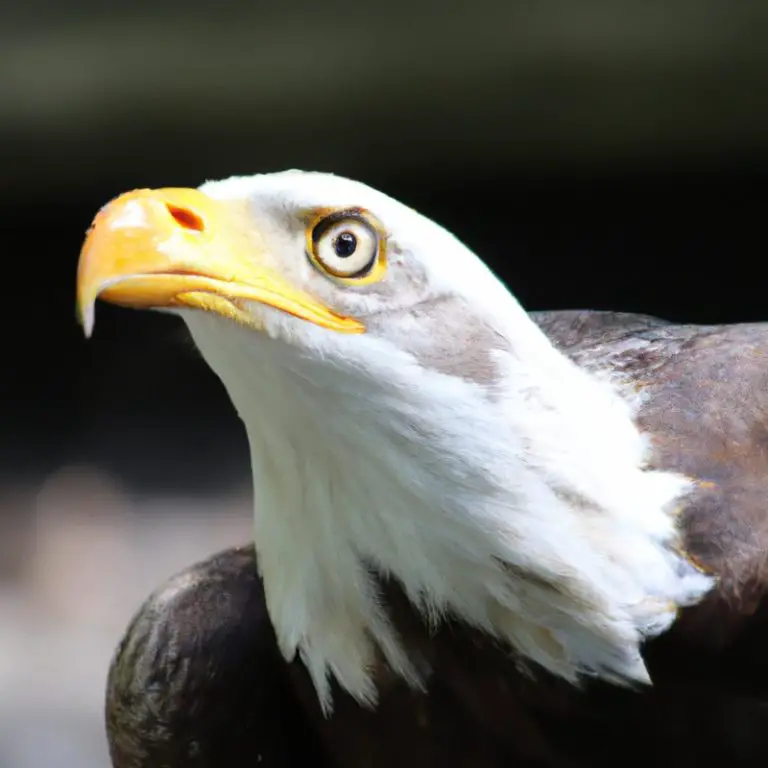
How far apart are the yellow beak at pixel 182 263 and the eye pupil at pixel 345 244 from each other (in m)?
0.04

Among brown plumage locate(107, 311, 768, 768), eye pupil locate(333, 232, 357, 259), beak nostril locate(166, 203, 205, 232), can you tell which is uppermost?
beak nostril locate(166, 203, 205, 232)

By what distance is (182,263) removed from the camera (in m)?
0.68

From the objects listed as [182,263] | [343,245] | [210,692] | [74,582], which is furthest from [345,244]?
[74,582]

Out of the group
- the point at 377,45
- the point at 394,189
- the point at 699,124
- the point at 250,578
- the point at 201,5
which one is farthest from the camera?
the point at 394,189

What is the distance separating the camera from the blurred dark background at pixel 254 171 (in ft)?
5.71

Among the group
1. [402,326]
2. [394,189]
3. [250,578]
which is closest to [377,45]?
[394,189]

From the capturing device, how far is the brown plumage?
820 mm

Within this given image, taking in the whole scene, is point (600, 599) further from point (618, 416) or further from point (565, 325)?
point (565, 325)

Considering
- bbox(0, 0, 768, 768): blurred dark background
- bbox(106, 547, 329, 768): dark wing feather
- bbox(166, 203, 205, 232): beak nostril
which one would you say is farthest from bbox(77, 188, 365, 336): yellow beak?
bbox(0, 0, 768, 768): blurred dark background

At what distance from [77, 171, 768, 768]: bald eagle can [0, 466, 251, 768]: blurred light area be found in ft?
3.83

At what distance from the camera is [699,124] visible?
2.15 m

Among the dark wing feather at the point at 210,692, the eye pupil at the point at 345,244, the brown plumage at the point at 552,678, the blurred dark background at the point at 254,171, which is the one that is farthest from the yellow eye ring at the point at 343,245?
the blurred dark background at the point at 254,171

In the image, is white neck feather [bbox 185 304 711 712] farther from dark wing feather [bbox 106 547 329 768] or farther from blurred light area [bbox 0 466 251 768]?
blurred light area [bbox 0 466 251 768]

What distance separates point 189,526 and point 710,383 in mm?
1542
